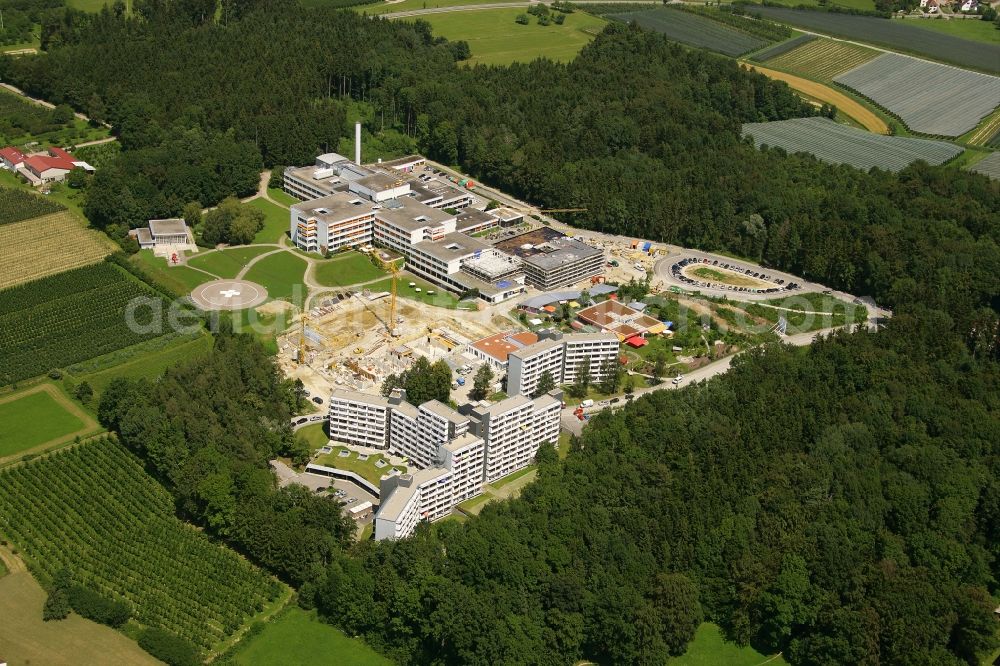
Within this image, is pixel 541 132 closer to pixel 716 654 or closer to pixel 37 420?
pixel 37 420

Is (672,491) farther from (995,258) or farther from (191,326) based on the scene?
(995,258)

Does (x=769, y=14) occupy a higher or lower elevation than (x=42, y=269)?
higher

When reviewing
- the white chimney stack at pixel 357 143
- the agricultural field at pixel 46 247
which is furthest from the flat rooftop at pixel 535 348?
the white chimney stack at pixel 357 143

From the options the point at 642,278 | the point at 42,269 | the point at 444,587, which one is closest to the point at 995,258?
the point at 642,278

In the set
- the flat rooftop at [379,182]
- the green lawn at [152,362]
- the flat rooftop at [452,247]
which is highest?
the flat rooftop at [379,182]

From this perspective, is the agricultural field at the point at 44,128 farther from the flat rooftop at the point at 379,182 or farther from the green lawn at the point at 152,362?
the green lawn at the point at 152,362

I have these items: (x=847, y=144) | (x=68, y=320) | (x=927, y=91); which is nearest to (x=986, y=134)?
(x=927, y=91)

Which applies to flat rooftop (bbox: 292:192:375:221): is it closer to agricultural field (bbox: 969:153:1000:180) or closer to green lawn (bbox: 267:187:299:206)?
green lawn (bbox: 267:187:299:206)
